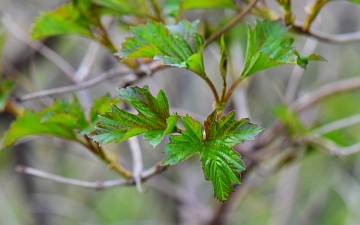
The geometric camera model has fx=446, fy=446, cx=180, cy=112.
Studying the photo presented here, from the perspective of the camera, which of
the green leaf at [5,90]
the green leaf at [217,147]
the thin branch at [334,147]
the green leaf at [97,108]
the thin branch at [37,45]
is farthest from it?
the thin branch at [37,45]

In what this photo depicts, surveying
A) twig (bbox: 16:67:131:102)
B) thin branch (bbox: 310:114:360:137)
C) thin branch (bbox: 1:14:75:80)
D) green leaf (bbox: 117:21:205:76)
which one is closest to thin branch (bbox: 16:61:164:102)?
twig (bbox: 16:67:131:102)

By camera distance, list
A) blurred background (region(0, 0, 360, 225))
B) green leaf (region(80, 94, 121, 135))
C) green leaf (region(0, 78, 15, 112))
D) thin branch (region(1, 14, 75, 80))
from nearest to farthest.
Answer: green leaf (region(80, 94, 121, 135)), green leaf (region(0, 78, 15, 112)), thin branch (region(1, 14, 75, 80)), blurred background (region(0, 0, 360, 225))

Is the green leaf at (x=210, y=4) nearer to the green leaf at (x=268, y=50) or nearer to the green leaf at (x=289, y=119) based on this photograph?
the green leaf at (x=268, y=50)

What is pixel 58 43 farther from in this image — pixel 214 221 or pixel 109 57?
pixel 214 221

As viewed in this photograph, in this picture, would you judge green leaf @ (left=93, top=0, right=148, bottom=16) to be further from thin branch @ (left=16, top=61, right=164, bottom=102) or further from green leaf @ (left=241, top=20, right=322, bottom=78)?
green leaf @ (left=241, top=20, right=322, bottom=78)

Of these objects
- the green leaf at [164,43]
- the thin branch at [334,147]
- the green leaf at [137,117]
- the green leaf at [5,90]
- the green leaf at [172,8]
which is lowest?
the thin branch at [334,147]

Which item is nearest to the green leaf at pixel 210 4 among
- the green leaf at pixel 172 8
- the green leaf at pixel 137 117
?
the green leaf at pixel 172 8

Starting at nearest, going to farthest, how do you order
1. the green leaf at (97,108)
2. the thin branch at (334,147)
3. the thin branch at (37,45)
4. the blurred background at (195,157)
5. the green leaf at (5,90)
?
the green leaf at (97,108)
the green leaf at (5,90)
the thin branch at (334,147)
the thin branch at (37,45)
the blurred background at (195,157)
